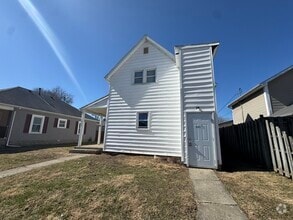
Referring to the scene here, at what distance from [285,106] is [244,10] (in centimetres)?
660

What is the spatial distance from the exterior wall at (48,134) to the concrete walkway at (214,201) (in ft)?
50.8

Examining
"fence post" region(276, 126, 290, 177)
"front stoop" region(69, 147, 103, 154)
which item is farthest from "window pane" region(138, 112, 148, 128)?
"fence post" region(276, 126, 290, 177)

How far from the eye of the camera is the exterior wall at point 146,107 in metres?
8.69

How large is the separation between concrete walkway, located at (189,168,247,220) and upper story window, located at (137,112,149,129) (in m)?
4.59

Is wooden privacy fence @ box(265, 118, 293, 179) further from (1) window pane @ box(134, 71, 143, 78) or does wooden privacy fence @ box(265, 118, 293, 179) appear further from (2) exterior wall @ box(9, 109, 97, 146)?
(2) exterior wall @ box(9, 109, 97, 146)

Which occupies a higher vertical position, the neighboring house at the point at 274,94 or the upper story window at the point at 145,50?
the upper story window at the point at 145,50

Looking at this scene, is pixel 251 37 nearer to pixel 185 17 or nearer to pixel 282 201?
pixel 185 17

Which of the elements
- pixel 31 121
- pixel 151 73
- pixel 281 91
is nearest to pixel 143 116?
pixel 151 73

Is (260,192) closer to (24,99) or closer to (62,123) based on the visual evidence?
(62,123)

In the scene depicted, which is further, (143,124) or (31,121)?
(31,121)

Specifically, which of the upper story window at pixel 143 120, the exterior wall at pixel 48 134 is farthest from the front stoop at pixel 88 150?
the exterior wall at pixel 48 134

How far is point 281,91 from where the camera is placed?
1048cm

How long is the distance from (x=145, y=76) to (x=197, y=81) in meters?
3.54

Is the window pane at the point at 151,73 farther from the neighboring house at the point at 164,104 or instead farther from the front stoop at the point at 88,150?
the front stoop at the point at 88,150
